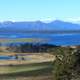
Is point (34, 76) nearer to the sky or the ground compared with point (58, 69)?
nearer to the ground

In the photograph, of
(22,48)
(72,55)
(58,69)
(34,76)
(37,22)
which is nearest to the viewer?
(58,69)

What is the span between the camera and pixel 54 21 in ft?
215

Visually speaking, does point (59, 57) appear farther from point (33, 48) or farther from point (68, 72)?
point (33, 48)

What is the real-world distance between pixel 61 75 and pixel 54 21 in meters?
58.4

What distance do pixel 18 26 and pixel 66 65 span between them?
2192 inches

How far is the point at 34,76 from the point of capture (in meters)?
12.6

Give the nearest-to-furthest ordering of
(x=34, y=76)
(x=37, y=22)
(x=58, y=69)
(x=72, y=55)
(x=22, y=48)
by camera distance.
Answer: (x=58, y=69)
(x=72, y=55)
(x=34, y=76)
(x=22, y=48)
(x=37, y=22)

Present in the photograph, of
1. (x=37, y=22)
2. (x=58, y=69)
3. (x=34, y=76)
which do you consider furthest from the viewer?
(x=37, y=22)

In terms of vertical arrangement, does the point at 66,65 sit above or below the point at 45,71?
above

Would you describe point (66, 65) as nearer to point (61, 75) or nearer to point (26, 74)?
point (61, 75)

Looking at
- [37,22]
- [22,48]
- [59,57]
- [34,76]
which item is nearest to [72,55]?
[59,57]

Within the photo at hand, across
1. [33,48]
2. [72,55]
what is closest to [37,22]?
[33,48]

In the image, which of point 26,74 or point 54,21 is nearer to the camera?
point 26,74

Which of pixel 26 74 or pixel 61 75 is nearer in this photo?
pixel 61 75
